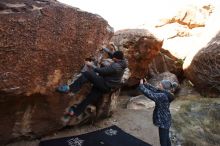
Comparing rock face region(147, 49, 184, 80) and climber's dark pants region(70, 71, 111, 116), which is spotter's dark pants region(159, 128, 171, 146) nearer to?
climber's dark pants region(70, 71, 111, 116)

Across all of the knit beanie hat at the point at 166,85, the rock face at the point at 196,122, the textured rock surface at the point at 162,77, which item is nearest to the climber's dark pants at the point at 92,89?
the knit beanie hat at the point at 166,85

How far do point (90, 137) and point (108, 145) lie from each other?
1.57 ft

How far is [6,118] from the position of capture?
6.81m

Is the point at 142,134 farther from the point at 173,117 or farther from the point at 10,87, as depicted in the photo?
the point at 10,87

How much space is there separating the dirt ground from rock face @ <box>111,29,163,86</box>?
1915 millimetres

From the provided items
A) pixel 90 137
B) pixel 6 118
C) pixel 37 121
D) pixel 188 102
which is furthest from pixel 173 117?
pixel 6 118

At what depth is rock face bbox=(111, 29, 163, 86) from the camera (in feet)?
34.5

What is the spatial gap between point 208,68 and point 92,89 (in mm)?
4429

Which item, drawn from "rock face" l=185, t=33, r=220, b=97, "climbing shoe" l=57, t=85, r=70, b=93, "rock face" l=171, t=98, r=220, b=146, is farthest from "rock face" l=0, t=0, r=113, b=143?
"rock face" l=185, t=33, r=220, b=97

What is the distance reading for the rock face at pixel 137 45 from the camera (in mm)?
10508

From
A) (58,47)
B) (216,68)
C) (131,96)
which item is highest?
(58,47)

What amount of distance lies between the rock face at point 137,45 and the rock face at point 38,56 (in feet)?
8.97

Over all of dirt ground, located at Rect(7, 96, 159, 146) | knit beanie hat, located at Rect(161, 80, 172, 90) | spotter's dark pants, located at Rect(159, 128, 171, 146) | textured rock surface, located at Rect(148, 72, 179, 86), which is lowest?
dirt ground, located at Rect(7, 96, 159, 146)

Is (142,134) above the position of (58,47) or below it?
below
